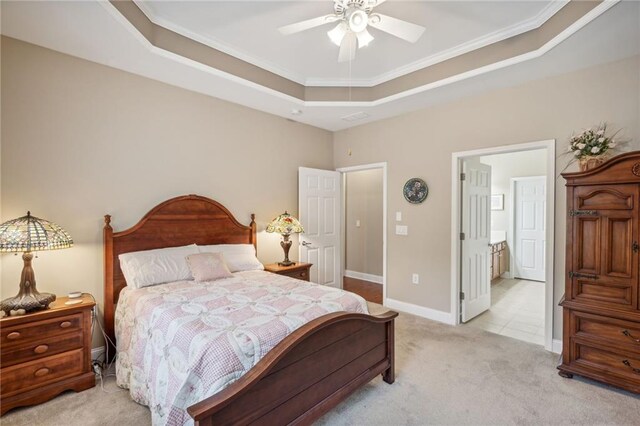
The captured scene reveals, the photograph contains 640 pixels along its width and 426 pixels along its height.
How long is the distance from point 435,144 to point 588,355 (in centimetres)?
260

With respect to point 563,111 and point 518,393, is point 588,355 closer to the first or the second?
point 518,393

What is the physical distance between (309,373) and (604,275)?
2489 millimetres

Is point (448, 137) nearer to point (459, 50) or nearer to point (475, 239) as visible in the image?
point (459, 50)

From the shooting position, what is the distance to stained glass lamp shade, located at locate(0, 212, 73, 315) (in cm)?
210

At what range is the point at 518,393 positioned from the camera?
2.36 meters

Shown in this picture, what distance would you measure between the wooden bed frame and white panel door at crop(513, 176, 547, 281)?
5.02m

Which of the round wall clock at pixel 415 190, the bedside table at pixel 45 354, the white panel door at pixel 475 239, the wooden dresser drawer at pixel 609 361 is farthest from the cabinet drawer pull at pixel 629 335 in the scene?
the bedside table at pixel 45 354

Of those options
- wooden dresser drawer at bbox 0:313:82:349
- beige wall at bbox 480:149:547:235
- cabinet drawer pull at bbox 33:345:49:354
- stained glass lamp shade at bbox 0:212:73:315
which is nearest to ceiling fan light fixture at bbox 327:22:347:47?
stained glass lamp shade at bbox 0:212:73:315

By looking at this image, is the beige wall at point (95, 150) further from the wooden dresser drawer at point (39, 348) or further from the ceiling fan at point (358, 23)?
the ceiling fan at point (358, 23)

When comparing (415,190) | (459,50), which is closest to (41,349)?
(415,190)

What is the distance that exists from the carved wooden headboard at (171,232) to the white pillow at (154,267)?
118mm

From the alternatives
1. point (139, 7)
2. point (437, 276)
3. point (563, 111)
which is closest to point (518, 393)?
point (437, 276)

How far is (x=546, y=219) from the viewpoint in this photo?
307 cm

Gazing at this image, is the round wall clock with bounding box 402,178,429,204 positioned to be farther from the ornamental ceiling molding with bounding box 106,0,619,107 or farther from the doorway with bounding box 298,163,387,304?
the ornamental ceiling molding with bounding box 106,0,619,107
